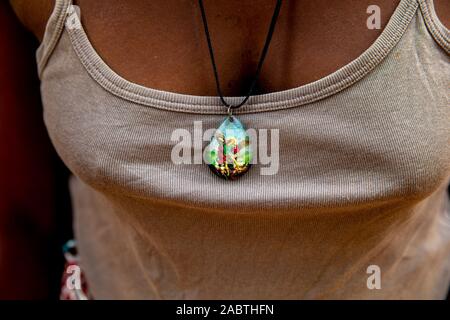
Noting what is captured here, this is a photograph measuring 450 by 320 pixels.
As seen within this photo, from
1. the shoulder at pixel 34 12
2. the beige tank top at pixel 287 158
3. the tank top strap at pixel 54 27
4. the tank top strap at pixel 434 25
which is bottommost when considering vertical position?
the beige tank top at pixel 287 158

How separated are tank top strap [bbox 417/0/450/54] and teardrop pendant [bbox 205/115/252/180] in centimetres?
23

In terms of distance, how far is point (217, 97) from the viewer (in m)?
→ 0.57

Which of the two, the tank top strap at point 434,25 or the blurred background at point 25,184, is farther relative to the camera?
the blurred background at point 25,184

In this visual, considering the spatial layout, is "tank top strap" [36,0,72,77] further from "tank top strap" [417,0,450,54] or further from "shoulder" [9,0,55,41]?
"tank top strap" [417,0,450,54]

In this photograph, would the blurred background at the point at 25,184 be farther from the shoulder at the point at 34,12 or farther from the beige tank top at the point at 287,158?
the beige tank top at the point at 287,158

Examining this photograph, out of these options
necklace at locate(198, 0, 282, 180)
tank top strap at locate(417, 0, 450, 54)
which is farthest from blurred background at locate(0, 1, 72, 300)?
tank top strap at locate(417, 0, 450, 54)

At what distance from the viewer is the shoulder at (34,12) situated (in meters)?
0.61

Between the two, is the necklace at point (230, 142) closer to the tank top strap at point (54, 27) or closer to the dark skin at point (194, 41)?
the dark skin at point (194, 41)

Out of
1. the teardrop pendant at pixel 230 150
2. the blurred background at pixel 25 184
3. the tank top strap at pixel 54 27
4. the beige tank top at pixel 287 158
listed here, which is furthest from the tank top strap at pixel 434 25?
the blurred background at pixel 25 184

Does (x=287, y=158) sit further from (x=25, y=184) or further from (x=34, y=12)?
(x=25, y=184)

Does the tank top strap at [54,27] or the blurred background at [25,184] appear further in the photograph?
the blurred background at [25,184]

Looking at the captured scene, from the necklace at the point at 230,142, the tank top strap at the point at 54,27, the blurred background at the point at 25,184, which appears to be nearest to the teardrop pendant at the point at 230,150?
the necklace at the point at 230,142

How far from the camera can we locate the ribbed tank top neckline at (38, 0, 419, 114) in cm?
53

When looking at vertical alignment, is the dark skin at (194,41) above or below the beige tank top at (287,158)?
above
